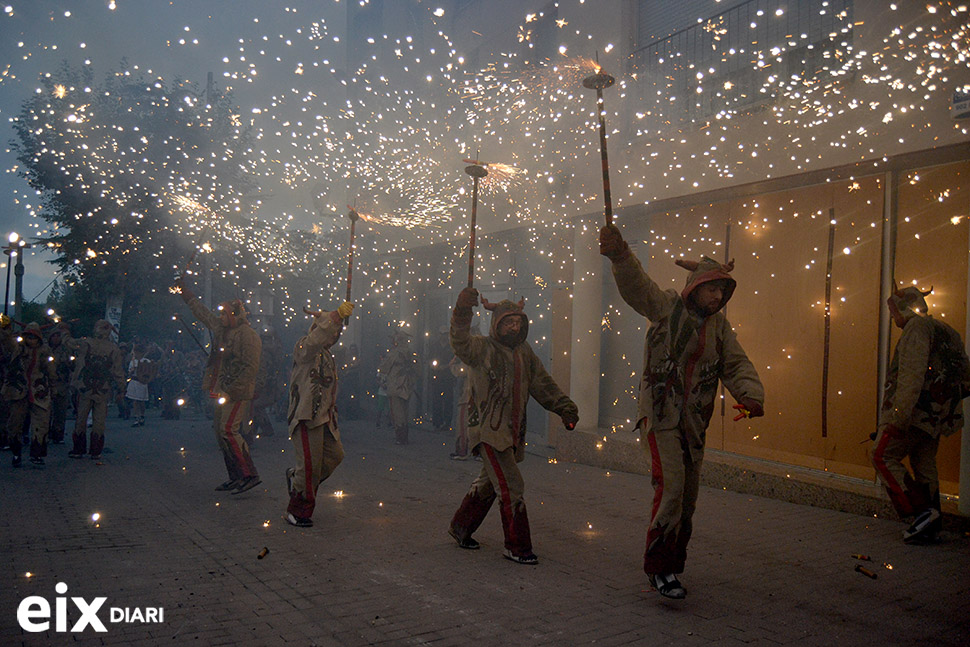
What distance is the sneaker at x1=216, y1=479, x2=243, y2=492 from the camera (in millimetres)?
7465

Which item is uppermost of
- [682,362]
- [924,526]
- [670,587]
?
[682,362]

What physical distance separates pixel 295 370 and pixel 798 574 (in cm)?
460

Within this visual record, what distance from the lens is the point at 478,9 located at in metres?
14.4

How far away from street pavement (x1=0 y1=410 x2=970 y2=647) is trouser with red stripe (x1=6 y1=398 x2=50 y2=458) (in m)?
1.36

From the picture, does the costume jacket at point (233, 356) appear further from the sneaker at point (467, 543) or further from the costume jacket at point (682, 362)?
the costume jacket at point (682, 362)

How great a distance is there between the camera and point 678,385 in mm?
4371

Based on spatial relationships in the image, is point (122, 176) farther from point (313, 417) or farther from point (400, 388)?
point (313, 417)

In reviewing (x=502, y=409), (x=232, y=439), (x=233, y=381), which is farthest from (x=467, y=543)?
(x=233, y=381)

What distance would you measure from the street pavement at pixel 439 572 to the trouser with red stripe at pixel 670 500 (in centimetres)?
26


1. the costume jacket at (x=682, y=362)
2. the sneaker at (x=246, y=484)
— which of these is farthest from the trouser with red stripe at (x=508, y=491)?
the sneaker at (x=246, y=484)

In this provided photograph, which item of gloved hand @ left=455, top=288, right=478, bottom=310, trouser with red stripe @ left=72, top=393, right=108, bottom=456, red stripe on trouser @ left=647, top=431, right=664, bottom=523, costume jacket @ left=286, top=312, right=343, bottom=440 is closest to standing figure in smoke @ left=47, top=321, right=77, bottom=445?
trouser with red stripe @ left=72, top=393, right=108, bottom=456

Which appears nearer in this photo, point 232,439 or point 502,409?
point 502,409

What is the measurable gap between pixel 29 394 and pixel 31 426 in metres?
0.43

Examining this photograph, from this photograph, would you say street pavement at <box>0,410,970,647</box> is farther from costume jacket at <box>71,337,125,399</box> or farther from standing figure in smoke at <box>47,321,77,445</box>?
standing figure in smoke at <box>47,321,77,445</box>
